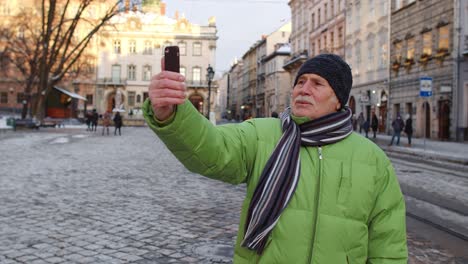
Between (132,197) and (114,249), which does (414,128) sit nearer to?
(132,197)

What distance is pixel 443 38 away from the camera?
26.8m

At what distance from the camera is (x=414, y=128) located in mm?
30250

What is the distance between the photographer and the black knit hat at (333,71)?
7.21 feet

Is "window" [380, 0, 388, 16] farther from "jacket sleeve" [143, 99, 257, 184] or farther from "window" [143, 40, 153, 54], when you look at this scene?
"window" [143, 40, 153, 54]

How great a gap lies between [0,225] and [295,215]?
5.06m

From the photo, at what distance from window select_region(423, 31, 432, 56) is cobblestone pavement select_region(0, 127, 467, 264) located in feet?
71.4

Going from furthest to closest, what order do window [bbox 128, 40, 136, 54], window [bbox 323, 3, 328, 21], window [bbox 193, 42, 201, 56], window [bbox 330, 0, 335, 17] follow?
window [bbox 128, 40, 136, 54] → window [bbox 193, 42, 201, 56] → window [bbox 323, 3, 328, 21] → window [bbox 330, 0, 335, 17]

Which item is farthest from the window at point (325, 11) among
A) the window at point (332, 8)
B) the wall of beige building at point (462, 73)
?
the wall of beige building at point (462, 73)

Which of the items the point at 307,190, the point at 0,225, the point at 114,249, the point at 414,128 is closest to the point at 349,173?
the point at 307,190

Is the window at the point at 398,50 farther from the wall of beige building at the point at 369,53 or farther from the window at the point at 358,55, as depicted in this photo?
the window at the point at 358,55

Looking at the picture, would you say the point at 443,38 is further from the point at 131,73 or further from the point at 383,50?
the point at 131,73

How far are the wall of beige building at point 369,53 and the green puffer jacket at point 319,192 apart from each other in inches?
1226

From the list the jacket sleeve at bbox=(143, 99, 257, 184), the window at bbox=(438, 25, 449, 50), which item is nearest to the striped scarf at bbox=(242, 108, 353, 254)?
the jacket sleeve at bbox=(143, 99, 257, 184)

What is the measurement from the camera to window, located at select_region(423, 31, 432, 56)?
92.7ft
